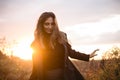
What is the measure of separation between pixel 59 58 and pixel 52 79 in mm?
545

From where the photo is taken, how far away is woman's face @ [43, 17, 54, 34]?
9.31 meters

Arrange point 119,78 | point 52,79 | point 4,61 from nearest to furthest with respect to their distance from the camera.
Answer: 1. point 52,79
2. point 119,78
3. point 4,61

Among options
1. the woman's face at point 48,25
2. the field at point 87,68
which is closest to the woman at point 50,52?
the woman's face at point 48,25

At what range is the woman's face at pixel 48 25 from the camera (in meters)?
9.31

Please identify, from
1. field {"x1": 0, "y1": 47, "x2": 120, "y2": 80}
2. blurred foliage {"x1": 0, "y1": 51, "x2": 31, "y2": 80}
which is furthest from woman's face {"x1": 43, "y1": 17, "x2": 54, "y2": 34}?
blurred foliage {"x1": 0, "y1": 51, "x2": 31, "y2": 80}

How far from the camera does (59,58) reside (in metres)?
9.38

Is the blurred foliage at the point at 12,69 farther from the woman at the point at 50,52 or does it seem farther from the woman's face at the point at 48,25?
the woman's face at the point at 48,25

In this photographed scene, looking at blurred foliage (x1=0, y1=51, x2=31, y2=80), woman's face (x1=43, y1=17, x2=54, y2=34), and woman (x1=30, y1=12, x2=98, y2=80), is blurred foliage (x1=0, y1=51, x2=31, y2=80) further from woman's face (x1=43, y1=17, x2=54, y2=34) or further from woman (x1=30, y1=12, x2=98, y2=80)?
woman's face (x1=43, y1=17, x2=54, y2=34)

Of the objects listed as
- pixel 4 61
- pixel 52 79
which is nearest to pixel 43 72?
pixel 52 79

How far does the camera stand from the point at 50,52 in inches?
369

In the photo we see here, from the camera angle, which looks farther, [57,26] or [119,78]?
[119,78]

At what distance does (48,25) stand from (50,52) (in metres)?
0.66

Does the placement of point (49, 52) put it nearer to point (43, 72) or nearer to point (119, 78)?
point (43, 72)

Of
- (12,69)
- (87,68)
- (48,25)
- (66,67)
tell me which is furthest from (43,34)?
(12,69)
